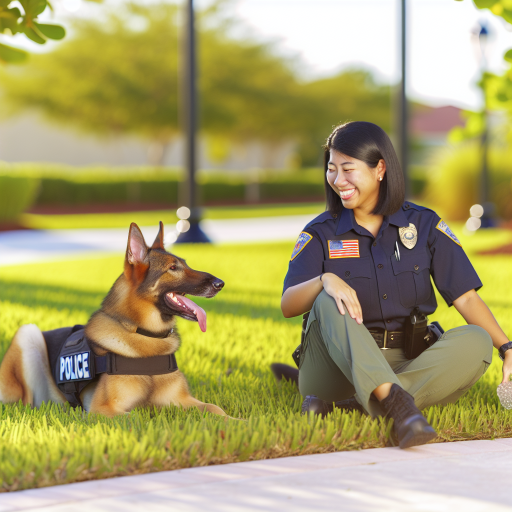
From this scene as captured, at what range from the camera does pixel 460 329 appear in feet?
11.7

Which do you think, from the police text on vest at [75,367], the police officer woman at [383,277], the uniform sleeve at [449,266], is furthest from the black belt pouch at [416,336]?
the police text on vest at [75,367]

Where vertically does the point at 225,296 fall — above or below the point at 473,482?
above

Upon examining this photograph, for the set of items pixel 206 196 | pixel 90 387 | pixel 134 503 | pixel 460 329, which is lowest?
pixel 134 503

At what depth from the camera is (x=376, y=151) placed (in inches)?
143

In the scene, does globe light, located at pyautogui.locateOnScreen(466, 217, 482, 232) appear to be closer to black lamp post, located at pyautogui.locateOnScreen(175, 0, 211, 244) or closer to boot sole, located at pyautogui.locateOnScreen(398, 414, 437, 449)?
black lamp post, located at pyautogui.locateOnScreen(175, 0, 211, 244)

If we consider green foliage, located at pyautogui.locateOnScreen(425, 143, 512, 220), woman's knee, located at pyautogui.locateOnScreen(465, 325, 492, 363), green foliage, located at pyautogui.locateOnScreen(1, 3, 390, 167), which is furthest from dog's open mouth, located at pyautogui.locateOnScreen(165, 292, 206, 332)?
green foliage, located at pyautogui.locateOnScreen(1, 3, 390, 167)

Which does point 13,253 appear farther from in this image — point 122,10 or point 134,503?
point 122,10

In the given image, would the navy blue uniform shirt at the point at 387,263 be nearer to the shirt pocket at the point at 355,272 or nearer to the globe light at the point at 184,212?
the shirt pocket at the point at 355,272

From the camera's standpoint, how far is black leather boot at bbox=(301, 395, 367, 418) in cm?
363

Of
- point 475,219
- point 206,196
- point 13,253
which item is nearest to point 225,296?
point 13,253

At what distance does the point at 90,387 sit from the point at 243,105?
132 feet

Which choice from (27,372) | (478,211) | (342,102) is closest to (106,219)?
(478,211)

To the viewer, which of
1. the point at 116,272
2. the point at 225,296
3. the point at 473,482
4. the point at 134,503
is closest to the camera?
the point at 134,503

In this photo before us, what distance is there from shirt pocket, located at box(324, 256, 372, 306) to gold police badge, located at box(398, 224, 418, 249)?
0.20 metres
